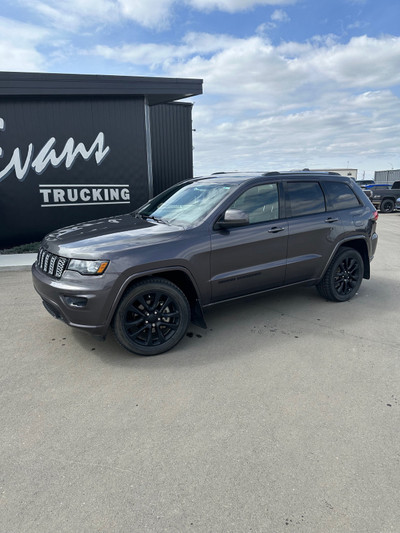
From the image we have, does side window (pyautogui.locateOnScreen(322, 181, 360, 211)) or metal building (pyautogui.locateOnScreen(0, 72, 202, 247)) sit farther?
metal building (pyautogui.locateOnScreen(0, 72, 202, 247))

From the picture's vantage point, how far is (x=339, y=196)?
196 inches

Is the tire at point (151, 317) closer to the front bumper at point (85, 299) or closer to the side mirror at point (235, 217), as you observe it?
the front bumper at point (85, 299)

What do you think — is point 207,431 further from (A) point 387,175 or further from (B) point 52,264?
(A) point 387,175

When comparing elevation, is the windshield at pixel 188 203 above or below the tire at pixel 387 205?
above

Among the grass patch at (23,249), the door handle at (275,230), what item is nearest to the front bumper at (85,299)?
the door handle at (275,230)

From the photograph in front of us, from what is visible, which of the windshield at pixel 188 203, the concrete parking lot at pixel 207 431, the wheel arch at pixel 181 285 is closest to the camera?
the concrete parking lot at pixel 207 431

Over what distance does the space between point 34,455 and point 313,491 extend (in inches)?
69.1

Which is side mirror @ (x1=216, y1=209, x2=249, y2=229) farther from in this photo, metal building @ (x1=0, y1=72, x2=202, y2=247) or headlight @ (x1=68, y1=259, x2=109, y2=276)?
metal building @ (x1=0, y1=72, x2=202, y2=247)

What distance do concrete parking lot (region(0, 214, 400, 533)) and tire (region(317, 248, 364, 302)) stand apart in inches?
30.5

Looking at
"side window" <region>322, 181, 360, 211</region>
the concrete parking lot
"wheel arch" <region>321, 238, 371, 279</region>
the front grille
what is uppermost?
"side window" <region>322, 181, 360, 211</region>

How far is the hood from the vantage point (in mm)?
3334

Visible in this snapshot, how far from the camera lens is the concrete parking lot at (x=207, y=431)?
6.36ft

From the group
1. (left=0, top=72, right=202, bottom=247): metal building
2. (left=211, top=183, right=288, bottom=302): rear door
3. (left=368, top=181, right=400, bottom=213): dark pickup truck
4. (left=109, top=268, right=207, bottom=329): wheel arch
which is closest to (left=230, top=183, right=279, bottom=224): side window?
(left=211, top=183, right=288, bottom=302): rear door

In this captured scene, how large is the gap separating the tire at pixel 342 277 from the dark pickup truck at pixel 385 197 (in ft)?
56.4
